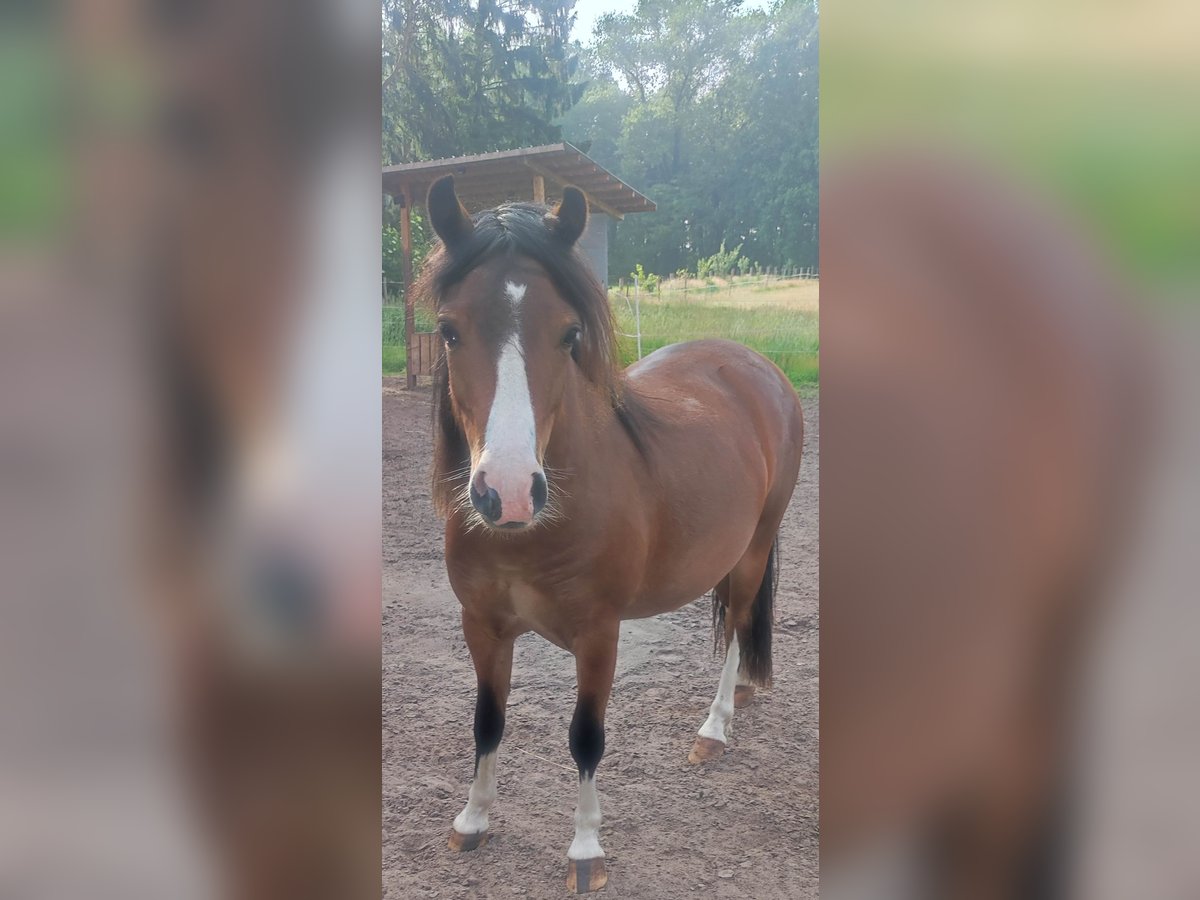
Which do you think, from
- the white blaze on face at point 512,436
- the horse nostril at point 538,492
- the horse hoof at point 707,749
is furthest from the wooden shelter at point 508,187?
the horse hoof at point 707,749

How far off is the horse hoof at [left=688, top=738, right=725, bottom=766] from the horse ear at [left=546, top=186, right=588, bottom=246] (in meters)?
1.10

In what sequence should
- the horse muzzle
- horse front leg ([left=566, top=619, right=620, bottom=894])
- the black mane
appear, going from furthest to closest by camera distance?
1. horse front leg ([left=566, top=619, right=620, bottom=894])
2. the black mane
3. the horse muzzle

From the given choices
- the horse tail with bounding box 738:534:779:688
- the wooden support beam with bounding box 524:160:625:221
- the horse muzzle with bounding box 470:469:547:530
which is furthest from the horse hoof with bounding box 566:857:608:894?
the wooden support beam with bounding box 524:160:625:221

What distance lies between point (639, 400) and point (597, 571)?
0.39 meters

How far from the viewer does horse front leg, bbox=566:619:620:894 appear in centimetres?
162

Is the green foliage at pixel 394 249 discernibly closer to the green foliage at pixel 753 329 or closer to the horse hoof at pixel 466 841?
the green foliage at pixel 753 329

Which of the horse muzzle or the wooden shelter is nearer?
the horse muzzle

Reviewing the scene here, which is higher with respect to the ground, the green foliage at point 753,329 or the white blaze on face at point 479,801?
the green foliage at point 753,329

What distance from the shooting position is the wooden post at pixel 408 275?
167 cm

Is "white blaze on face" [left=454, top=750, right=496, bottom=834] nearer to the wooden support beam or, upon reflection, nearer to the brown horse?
the brown horse

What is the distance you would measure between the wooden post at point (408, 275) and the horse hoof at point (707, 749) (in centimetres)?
99
